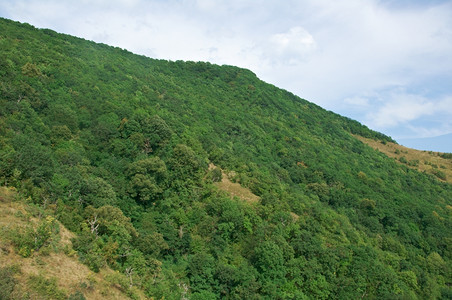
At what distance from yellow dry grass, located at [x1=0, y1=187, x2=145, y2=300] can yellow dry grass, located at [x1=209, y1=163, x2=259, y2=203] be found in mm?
23357

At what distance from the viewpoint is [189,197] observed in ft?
136

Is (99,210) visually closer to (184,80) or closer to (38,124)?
(38,124)

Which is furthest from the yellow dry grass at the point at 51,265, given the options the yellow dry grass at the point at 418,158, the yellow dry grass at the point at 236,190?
the yellow dry grass at the point at 418,158

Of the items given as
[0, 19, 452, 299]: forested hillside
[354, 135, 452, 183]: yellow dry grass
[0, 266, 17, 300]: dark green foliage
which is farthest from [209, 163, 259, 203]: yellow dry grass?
[354, 135, 452, 183]: yellow dry grass

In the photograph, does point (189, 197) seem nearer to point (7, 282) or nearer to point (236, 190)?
point (236, 190)

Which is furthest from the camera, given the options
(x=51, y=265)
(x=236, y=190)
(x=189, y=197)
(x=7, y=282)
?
(x=236, y=190)

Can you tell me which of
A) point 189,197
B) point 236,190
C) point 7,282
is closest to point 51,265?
point 7,282

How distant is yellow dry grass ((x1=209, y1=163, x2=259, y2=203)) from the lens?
45.6 meters

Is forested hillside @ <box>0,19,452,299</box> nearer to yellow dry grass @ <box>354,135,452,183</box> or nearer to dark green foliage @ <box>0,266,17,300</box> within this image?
dark green foliage @ <box>0,266,17,300</box>

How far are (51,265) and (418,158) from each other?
113 meters

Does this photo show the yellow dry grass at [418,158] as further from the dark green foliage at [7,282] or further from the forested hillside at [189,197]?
the dark green foliage at [7,282]

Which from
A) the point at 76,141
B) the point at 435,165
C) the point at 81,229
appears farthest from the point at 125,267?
the point at 435,165

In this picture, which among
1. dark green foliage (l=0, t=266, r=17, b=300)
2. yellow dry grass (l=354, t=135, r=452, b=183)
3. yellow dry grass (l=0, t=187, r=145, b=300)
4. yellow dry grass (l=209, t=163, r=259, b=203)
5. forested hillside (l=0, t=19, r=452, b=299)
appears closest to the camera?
dark green foliage (l=0, t=266, r=17, b=300)

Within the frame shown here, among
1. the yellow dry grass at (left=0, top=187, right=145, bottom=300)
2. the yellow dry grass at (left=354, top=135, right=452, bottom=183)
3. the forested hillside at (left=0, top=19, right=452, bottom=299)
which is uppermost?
the yellow dry grass at (left=354, top=135, right=452, bottom=183)
